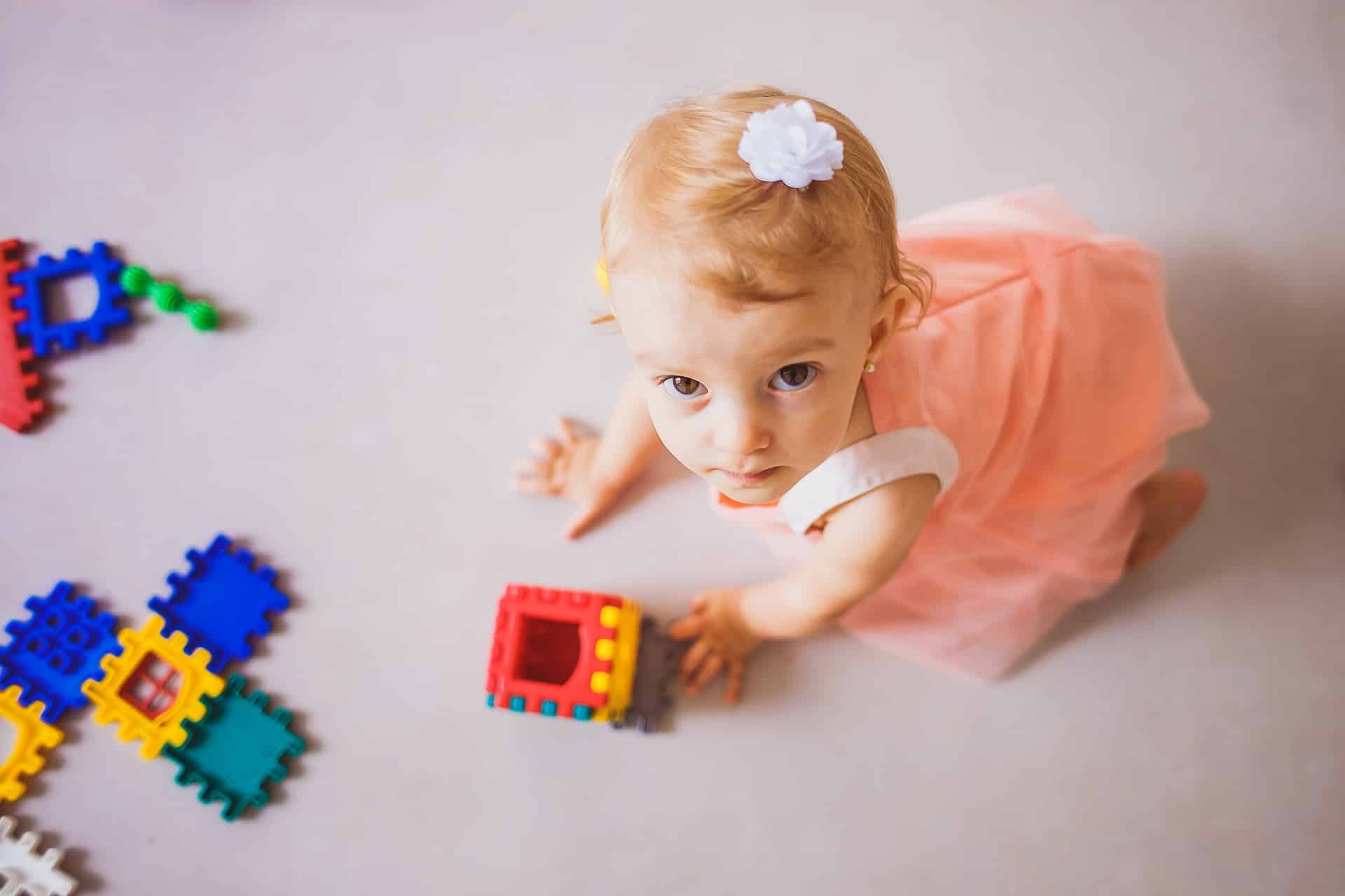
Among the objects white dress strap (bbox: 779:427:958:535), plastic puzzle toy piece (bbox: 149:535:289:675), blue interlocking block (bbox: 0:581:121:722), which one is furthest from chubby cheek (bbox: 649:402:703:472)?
blue interlocking block (bbox: 0:581:121:722)

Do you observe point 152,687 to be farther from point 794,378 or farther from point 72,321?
point 794,378

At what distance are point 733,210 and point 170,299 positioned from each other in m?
0.80

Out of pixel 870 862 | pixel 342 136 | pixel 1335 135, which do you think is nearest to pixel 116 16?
pixel 342 136

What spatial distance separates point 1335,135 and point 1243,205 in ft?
0.48

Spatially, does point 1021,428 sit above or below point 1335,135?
below

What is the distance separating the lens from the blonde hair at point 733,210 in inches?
19.7

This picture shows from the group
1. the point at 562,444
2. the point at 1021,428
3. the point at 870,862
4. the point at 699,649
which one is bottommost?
the point at 870,862

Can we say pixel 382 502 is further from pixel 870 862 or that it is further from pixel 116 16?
pixel 116 16

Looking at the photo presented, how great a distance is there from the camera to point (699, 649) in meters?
0.94

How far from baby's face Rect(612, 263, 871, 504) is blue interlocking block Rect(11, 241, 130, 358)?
0.77 metres

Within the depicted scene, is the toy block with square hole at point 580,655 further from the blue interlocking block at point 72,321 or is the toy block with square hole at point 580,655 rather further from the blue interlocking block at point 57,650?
the blue interlocking block at point 72,321

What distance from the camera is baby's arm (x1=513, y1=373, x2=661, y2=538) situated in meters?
0.95

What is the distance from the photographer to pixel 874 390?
672 mm

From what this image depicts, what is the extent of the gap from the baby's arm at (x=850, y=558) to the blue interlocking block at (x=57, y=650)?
0.65 metres
